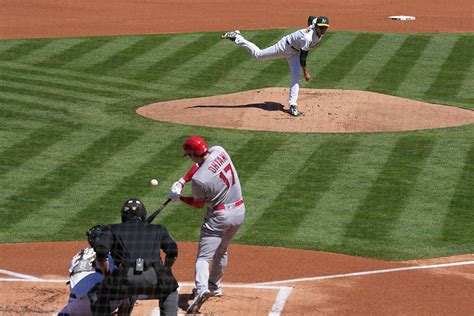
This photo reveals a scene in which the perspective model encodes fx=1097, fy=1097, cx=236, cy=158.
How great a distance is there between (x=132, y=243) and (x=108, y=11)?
27.8m

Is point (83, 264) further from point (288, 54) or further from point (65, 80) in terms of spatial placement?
point (65, 80)

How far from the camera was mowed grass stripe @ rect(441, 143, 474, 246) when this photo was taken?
574 inches

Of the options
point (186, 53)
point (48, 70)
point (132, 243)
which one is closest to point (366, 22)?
point (186, 53)

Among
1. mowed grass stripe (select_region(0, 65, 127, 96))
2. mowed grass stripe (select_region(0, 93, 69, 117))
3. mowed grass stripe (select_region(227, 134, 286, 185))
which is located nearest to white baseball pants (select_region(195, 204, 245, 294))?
mowed grass stripe (select_region(227, 134, 286, 185))

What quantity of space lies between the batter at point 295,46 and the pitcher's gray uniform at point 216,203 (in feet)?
31.6

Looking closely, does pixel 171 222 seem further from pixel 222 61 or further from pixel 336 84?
pixel 222 61

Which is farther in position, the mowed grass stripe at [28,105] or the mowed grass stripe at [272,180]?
the mowed grass stripe at [28,105]

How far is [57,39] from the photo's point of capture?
30859mm

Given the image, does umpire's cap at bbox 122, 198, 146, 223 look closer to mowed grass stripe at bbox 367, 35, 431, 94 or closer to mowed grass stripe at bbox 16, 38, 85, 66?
mowed grass stripe at bbox 367, 35, 431, 94

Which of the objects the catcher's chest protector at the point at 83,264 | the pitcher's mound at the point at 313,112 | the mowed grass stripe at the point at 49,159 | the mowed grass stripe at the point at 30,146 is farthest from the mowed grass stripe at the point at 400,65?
the catcher's chest protector at the point at 83,264

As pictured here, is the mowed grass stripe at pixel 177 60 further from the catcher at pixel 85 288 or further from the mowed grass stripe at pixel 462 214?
the catcher at pixel 85 288

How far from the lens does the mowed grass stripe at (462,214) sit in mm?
14586

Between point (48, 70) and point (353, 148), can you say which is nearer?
point (353, 148)

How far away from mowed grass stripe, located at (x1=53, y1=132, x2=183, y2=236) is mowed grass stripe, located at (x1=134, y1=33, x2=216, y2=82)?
6.53 meters
